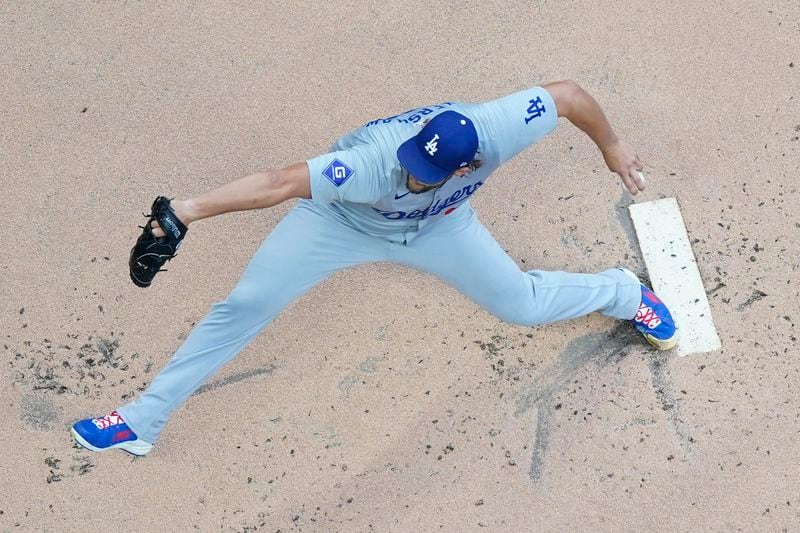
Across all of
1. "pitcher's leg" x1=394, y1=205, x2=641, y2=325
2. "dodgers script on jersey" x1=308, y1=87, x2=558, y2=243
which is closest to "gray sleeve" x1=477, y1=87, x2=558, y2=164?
"dodgers script on jersey" x1=308, y1=87, x2=558, y2=243

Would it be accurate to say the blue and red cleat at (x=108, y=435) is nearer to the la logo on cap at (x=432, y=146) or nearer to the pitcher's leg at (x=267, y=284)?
the pitcher's leg at (x=267, y=284)

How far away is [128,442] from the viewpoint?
4.40 m

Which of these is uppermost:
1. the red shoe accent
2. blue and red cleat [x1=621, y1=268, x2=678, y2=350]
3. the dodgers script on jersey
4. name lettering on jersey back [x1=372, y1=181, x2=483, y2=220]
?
the dodgers script on jersey

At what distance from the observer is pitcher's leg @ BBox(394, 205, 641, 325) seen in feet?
13.1

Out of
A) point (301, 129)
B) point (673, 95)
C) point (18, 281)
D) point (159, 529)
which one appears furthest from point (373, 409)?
point (673, 95)

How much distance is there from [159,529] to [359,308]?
4.60ft

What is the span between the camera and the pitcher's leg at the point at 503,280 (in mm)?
4008

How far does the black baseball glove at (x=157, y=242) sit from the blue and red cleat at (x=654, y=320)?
2.20 m

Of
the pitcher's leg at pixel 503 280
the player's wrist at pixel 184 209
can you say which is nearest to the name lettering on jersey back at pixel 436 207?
the pitcher's leg at pixel 503 280

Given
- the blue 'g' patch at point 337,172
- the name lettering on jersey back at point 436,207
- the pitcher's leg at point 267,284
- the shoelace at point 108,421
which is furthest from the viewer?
the shoelace at point 108,421

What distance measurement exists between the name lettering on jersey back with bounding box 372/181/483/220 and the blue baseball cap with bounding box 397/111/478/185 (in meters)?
0.28

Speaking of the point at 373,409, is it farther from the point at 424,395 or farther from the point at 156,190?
the point at 156,190

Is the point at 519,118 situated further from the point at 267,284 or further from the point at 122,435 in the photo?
the point at 122,435

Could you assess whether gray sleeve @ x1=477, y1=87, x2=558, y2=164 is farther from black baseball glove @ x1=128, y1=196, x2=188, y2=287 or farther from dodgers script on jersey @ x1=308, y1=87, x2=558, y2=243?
black baseball glove @ x1=128, y1=196, x2=188, y2=287
